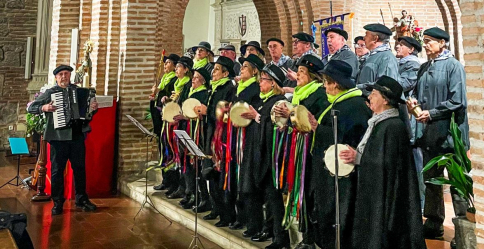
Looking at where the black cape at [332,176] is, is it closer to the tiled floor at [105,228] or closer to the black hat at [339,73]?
the black hat at [339,73]

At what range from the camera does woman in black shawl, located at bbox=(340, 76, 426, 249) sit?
375cm

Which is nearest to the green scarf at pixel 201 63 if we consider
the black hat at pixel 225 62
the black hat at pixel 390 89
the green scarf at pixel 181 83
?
the green scarf at pixel 181 83

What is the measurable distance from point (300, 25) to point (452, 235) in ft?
25.9

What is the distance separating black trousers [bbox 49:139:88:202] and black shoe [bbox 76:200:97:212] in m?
0.06

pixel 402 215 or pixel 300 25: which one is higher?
pixel 300 25

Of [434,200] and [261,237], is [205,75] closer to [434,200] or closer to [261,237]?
[261,237]

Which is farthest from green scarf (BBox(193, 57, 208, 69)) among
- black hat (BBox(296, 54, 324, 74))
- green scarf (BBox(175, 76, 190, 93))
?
black hat (BBox(296, 54, 324, 74))

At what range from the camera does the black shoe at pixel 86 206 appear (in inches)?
297

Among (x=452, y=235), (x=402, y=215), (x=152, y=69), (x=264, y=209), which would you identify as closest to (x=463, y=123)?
(x=452, y=235)

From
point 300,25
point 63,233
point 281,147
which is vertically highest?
point 300,25

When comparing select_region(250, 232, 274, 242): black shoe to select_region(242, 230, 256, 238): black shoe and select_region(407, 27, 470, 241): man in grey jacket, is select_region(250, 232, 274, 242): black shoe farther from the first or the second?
select_region(407, 27, 470, 241): man in grey jacket

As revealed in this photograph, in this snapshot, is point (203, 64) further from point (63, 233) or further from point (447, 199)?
point (447, 199)

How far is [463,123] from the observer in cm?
507

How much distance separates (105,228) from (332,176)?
3.61 m
